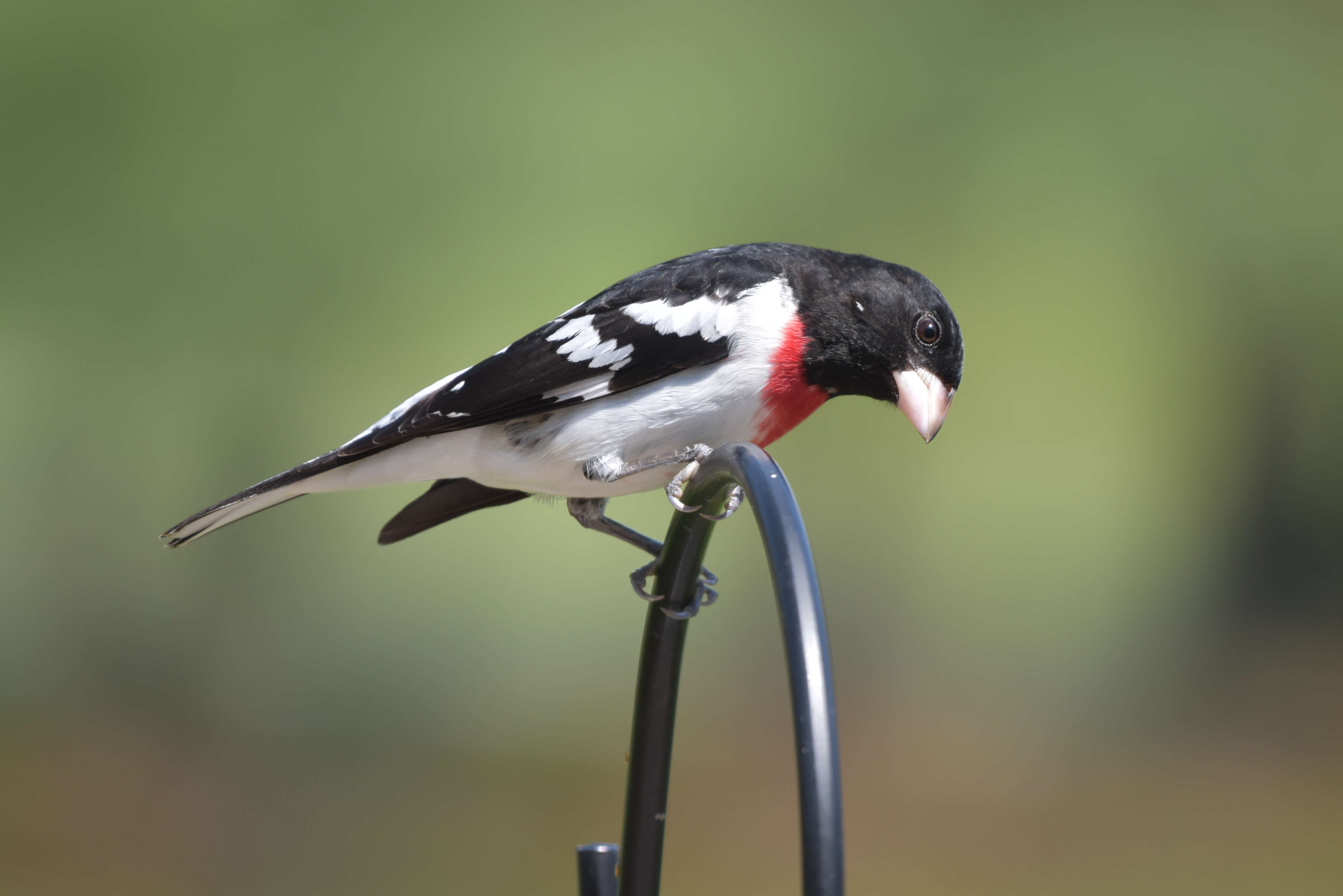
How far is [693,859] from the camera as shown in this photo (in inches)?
128

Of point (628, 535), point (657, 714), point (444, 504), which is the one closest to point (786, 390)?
point (628, 535)

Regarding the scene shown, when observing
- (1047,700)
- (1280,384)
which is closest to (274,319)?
(1047,700)

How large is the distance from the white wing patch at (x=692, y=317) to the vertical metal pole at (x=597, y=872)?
504 millimetres

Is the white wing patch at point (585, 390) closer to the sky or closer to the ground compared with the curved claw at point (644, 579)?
closer to the sky

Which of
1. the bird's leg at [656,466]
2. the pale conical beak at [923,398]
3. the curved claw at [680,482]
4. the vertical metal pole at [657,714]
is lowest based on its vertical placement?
the vertical metal pole at [657,714]

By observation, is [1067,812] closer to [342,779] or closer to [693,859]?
[693,859]

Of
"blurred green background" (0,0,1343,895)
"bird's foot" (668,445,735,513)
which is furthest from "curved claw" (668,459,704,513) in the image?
"blurred green background" (0,0,1343,895)

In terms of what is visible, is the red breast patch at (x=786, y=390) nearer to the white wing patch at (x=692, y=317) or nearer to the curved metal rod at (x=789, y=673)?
the white wing patch at (x=692, y=317)

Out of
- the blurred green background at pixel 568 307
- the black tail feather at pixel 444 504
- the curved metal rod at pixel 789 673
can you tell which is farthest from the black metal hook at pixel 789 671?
the blurred green background at pixel 568 307

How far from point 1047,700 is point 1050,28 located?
211 cm

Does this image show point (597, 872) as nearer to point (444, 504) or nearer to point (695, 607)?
point (695, 607)

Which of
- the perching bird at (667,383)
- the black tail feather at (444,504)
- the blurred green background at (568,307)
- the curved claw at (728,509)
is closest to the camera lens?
the curved claw at (728,509)

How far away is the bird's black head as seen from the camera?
1141 mm

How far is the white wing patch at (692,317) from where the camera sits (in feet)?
3.70
